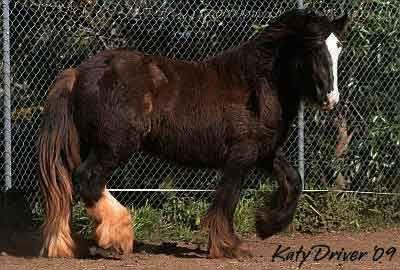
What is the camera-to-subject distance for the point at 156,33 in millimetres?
8664

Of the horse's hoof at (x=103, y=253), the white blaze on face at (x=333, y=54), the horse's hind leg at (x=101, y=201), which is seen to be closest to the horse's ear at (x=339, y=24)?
the white blaze on face at (x=333, y=54)

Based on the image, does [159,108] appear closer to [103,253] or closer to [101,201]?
[101,201]

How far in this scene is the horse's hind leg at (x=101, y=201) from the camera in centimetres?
669

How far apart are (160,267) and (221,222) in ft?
2.20

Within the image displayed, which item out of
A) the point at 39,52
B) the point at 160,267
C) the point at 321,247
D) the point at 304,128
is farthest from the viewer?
the point at 304,128

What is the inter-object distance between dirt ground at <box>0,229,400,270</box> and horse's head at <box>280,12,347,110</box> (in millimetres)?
1319

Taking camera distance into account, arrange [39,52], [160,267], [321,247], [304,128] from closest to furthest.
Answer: [160,267], [321,247], [39,52], [304,128]

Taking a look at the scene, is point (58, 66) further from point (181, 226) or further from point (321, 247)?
point (321, 247)

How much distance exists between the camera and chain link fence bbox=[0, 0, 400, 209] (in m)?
8.33

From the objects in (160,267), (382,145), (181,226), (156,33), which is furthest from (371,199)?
(160,267)

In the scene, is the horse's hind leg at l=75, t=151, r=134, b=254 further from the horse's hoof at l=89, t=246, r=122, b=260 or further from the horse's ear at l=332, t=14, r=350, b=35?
the horse's ear at l=332, t=14, r=350, b=35

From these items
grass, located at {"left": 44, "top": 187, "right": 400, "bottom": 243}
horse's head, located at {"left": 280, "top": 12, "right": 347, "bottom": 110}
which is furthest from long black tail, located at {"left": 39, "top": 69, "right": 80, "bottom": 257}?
horse's head, located at {"left": 280, "top": 12, "right": 347, "bottom": 110}

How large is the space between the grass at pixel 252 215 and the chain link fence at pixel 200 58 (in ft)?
0.48

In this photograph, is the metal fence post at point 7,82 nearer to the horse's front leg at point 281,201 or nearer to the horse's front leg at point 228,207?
the horse's front leg at point 228,207
